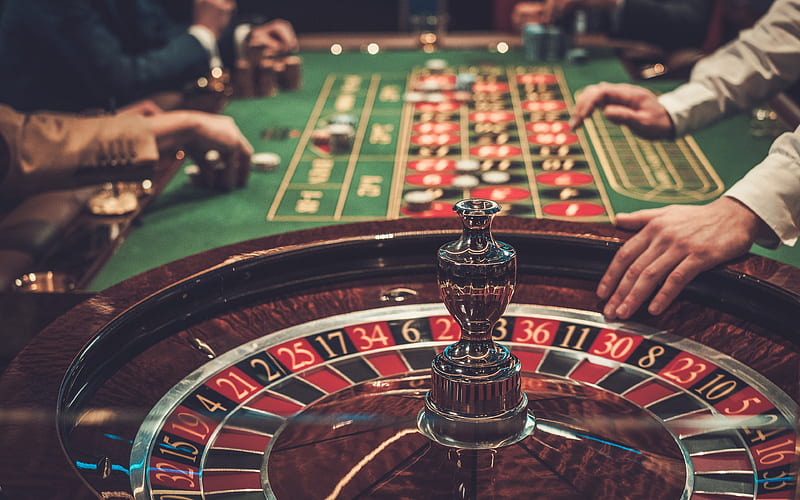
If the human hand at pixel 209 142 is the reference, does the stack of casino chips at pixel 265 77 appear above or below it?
below

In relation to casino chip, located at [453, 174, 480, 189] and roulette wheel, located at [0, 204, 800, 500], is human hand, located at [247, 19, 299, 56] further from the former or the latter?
roulette wheel, located at [0, 204, 800, 500]

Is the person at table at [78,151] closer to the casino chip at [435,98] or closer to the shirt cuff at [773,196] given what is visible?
the casino chip at [435,98]

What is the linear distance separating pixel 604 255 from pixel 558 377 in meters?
0.39

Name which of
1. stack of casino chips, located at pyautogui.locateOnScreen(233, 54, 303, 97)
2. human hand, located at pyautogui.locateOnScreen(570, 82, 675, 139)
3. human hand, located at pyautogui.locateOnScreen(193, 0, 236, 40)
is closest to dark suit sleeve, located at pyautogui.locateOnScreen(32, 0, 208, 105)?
human hand, located at pyautogui.locateOnScreen(193, 0, 236, 40)

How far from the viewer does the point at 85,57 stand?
4.40 meters

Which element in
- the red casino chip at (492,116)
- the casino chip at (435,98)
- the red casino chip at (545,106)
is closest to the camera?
the red casino chip at (492,116)

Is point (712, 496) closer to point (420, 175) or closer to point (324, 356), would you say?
point (324, 356)

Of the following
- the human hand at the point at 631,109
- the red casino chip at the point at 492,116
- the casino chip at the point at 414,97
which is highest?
the human hand at the point at 631,109

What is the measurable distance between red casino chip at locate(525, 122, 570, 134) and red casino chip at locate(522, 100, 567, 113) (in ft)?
0.74

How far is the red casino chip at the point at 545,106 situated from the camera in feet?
12.6

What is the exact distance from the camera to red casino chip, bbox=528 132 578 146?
3342mm

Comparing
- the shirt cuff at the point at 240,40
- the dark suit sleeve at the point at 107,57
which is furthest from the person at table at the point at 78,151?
the shirt cuff at the point at 240,40

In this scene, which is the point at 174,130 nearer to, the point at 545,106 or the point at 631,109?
the point at 631,109

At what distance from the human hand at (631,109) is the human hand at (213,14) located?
286 centimetres
